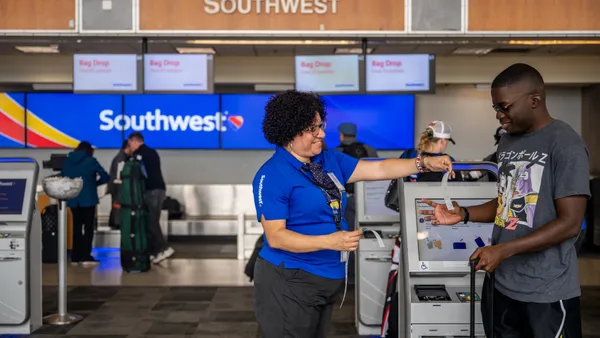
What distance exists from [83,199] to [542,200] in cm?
703

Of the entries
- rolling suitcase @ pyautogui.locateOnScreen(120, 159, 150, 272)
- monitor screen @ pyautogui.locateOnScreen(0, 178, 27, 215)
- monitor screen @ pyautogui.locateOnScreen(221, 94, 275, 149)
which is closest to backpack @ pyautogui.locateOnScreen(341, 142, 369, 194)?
rolling suitcase @ pyautogui.locateOnScreen(120, 159, 150, 272)

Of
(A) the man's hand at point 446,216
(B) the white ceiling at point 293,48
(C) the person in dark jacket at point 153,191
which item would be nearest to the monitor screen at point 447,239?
(A) the man's hand at point 446,216

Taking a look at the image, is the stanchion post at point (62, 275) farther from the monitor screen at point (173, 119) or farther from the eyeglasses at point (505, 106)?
the monitor screen at point (173, 119)

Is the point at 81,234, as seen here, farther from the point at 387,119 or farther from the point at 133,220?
the point at 387,119

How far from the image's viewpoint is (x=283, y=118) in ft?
8.82

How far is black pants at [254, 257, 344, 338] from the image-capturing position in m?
2.66

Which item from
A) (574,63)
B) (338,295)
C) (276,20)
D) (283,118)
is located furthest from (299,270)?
(574,63)

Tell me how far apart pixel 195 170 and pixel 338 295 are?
9322 millimetres

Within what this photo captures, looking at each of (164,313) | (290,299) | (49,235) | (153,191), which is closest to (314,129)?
(290,299)

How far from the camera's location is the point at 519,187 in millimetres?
2652

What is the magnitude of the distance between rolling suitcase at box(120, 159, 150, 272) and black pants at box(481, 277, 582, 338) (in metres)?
5.95

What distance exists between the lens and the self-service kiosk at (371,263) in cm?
532

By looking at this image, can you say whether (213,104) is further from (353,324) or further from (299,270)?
(299,270)

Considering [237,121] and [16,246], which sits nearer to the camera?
[16,246]
